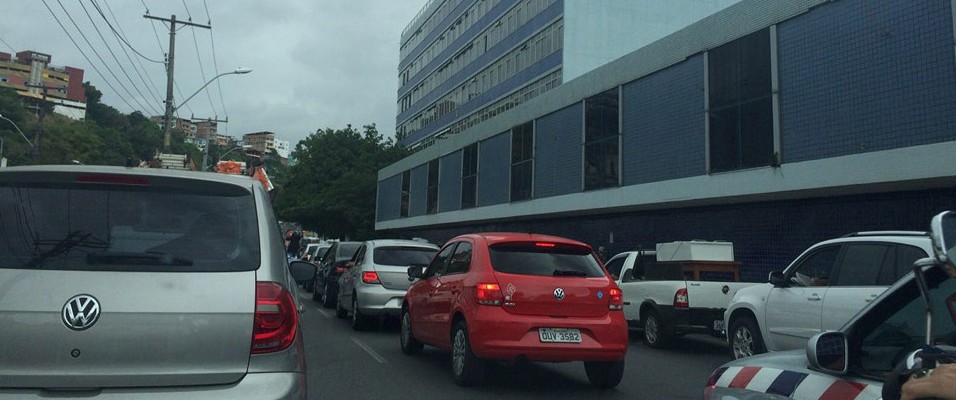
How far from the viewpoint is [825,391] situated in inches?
110

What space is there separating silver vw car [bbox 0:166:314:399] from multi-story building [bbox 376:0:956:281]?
6.41 meters

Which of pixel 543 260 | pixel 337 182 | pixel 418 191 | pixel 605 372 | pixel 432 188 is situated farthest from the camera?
pixel 337 182

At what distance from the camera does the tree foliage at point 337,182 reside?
56.8 metres

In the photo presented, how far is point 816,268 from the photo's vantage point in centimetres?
859

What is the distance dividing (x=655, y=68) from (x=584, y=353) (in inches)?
598

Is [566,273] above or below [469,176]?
below

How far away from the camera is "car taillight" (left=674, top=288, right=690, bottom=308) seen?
11.5 meters

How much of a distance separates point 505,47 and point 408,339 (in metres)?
39.5

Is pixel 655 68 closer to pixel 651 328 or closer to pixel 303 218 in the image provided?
pixel 651 328

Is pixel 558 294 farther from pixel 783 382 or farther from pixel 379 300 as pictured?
pixel 379 300

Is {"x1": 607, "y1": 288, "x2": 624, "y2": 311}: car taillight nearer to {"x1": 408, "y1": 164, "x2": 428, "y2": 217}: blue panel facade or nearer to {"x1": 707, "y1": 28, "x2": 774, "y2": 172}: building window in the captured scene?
{"x1": 707, "y1": 28, "x2": 774, "y2": 172}: building window

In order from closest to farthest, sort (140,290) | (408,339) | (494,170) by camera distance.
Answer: (140,290) < (408,339) < (494,170)

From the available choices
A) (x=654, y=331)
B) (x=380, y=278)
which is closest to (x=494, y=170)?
(x=380, y=278)

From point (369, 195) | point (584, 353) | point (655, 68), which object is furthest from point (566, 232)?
point (369, 195)
